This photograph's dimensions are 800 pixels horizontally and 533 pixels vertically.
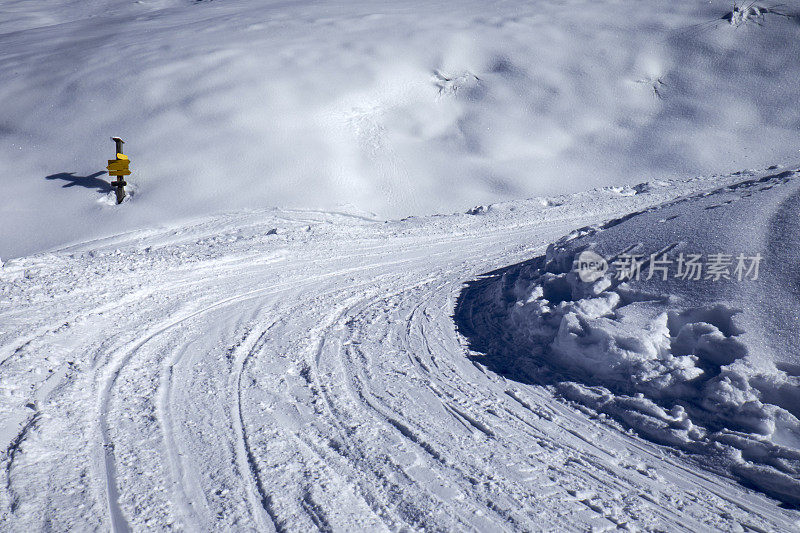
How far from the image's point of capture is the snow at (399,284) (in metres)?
2.68

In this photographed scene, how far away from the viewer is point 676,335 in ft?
12.2

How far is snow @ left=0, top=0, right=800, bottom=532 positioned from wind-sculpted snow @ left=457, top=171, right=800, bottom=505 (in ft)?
0.07

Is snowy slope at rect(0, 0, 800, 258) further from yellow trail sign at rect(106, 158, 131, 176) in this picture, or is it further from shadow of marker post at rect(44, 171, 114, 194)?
yellow trail sign at rect(106, 158, 131, 176)

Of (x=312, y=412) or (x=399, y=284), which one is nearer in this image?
(x=312, y=412)

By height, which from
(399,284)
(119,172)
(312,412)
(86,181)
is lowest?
(312,412)

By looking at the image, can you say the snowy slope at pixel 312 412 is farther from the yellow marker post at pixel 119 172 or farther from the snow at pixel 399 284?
the yellow marker post at pixel 119 172

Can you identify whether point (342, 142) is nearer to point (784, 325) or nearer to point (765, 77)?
point (784, 325)

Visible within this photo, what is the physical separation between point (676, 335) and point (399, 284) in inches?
117

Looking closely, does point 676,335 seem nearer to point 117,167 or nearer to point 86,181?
point 117,167

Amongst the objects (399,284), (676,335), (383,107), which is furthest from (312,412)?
(383,107)

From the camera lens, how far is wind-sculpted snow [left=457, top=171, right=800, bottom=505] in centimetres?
297

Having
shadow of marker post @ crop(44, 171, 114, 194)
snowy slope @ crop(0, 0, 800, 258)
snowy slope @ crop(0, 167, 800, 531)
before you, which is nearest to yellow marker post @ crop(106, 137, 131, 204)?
snowy slope @ crop(0, 0, 800, 258)

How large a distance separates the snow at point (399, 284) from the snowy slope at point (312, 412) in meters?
0.02

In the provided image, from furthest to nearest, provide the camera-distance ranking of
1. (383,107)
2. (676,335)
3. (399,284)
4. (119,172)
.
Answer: (383,107)
(119,172)
(399,284)
(676,335)
